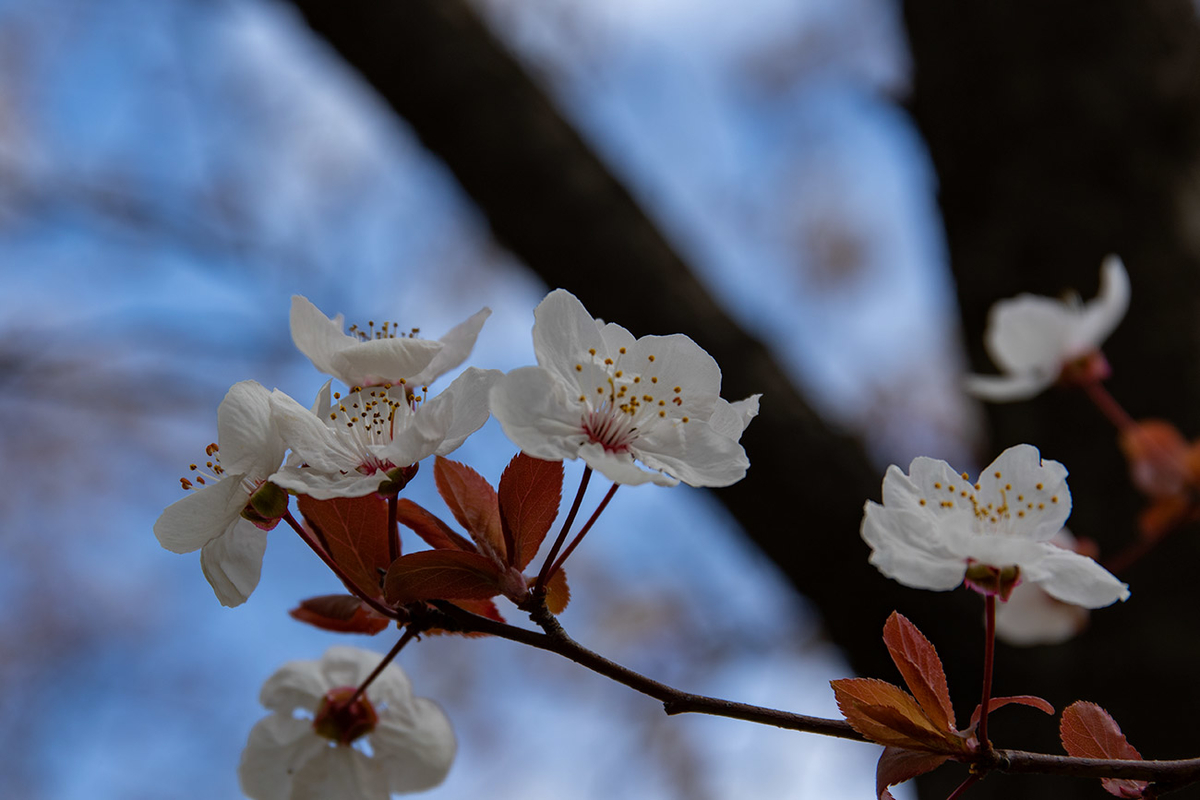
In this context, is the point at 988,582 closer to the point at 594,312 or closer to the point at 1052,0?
the point at 594,312

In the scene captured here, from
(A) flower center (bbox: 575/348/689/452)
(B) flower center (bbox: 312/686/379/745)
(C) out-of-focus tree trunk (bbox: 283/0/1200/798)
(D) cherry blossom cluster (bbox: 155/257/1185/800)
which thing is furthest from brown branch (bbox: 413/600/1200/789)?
(C) out-of-focus tree trunk (bbox: 283/0/1200/798)

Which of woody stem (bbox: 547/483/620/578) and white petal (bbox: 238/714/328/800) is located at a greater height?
woody stem (bbox: 547/483/620/578)

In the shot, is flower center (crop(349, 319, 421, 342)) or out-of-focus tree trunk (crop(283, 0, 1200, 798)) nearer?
flower center (crop(349, 319, 421, 342))

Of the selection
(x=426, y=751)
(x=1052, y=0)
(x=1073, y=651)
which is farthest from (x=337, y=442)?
(x=1052, y=0)

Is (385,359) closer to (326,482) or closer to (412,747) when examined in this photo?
(326,482)

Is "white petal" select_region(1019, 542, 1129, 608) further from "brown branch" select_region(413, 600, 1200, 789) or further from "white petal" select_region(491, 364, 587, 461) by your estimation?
"white petal" select_region(491, 364, 587, 461)

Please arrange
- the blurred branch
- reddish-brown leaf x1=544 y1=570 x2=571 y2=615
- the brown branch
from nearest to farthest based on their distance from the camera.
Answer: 1. the brown branch
2. reddish-brown leaf x1=544 y1=570 x2=571 y2=615
3. the blurred branch
